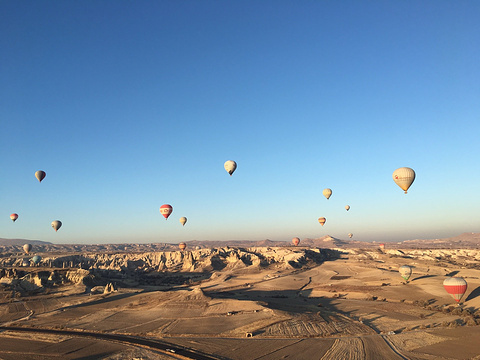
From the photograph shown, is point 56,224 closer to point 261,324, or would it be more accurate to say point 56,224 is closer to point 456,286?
point 261,324

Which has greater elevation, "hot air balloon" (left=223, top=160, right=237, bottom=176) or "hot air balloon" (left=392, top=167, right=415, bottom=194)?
"hot air balloon" (left=223, top=160, right=237, bottom=176)

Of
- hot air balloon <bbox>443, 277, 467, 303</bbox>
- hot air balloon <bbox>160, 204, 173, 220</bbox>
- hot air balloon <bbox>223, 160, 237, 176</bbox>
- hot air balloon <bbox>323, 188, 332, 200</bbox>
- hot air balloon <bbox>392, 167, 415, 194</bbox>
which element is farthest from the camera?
hot air balloon <bbox>323, 188, 332, 200</bbox>

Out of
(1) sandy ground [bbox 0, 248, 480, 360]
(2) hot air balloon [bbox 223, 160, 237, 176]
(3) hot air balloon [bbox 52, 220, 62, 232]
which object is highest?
(2) hot air balloon [bbox 223, 160, 237, 176]

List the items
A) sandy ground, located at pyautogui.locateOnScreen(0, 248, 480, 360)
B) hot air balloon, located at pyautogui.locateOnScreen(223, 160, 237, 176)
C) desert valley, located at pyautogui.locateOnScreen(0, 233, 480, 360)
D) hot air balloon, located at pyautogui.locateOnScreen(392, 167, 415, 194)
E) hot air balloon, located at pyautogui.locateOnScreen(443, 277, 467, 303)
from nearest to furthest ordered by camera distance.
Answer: sandy ground, located at pyautogui.locateOnScreen(0, 248, 480, 360) → desert valley, located at pyautogui.locateOnScreen(0, 233, 480, 360) → hot air balloon, located at pyautogui.locateOnScreen(443, 277, 467, 303) → hot air balloon, located at pyautogui.locateOnScreen(392, 167, 415, 194) → hot air balloon, located at pyautogui.locateOnScreen(223, 160, 237, 176)

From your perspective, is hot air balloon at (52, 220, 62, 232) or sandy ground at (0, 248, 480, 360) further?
hot air balloon at (52, 220, 62, 232)

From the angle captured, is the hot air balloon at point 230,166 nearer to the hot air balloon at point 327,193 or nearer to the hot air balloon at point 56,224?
the hot air balloon at point 327,193

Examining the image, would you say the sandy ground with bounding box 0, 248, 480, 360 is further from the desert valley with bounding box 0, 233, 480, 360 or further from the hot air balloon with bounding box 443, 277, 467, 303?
the hot air balloon with bounding box 443, 277, 467, 303

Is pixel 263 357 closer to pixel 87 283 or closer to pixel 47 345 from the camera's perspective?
pixel 47 345

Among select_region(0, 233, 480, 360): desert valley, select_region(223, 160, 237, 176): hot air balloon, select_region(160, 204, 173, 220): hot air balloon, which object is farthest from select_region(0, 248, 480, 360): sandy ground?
select_region(223, 160, 237, 176): hot air balloon
